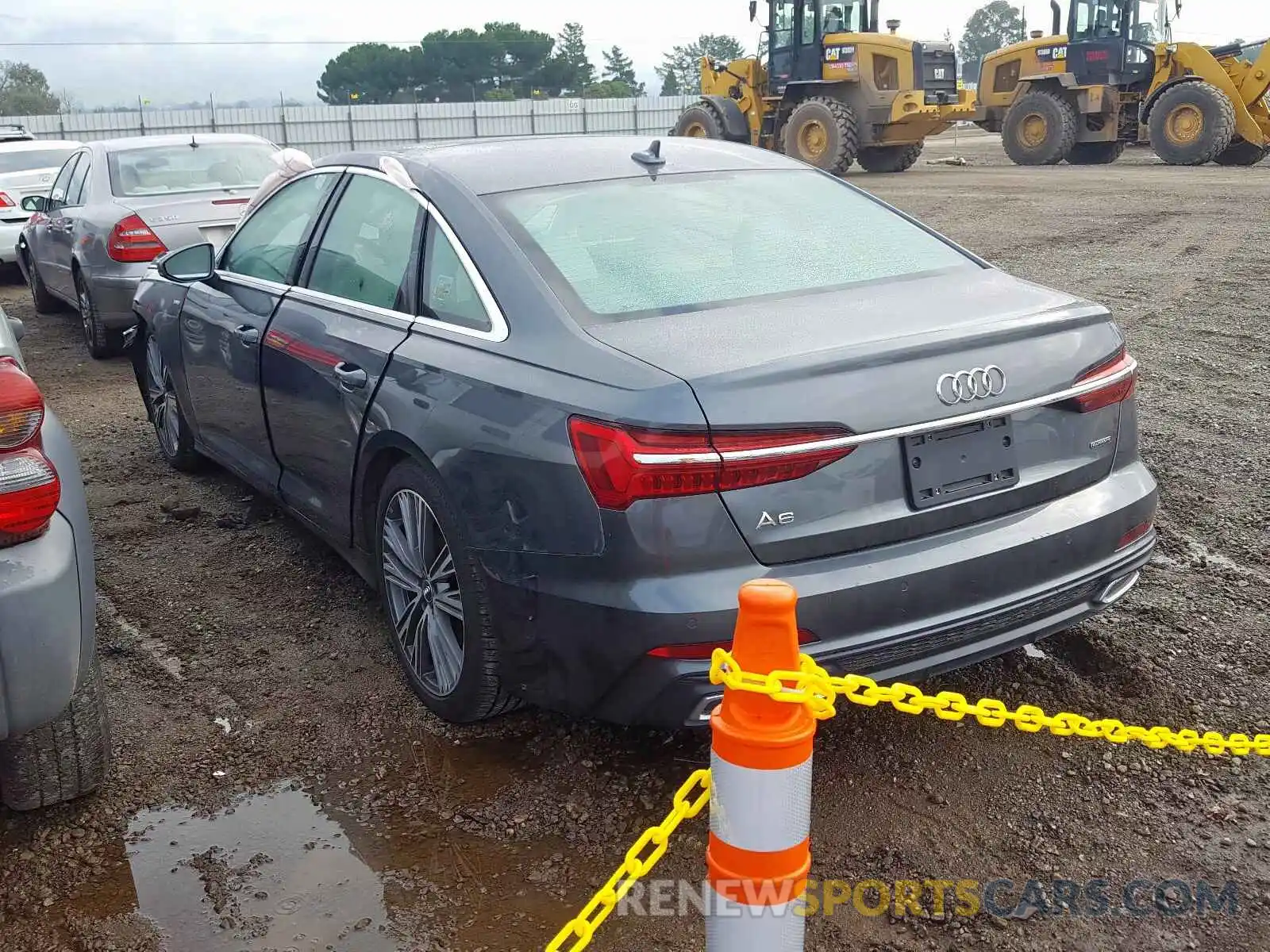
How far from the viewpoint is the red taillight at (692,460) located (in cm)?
260

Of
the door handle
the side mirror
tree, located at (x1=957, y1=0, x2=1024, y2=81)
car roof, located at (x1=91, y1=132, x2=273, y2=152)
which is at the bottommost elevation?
the door handle

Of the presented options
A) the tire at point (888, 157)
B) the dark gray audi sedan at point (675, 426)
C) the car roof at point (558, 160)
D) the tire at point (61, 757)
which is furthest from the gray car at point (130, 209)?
the tire at point (888, 157)

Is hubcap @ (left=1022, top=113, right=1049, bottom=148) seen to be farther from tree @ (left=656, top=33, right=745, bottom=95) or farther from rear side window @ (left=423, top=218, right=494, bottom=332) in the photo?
tree @ (left=656, top=33, right=745, bottom=95)

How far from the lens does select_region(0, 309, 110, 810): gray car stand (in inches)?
101

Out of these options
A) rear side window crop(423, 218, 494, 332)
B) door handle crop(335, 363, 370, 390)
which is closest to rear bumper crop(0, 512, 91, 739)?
door handle crop(335, 363, 370, 390)

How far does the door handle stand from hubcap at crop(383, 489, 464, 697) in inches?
14.5

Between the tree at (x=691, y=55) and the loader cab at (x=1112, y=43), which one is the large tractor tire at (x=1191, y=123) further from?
the tree at (x=691, y=55)

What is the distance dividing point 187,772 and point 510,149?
210 centimetres

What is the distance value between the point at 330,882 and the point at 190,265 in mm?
3007

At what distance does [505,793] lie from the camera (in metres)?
3.11

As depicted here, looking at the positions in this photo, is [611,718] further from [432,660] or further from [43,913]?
[43,913]

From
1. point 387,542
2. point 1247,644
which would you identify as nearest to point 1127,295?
point 1247,644

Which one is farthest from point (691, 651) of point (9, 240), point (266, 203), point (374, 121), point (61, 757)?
point (374, 121)

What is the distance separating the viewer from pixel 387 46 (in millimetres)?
91688
